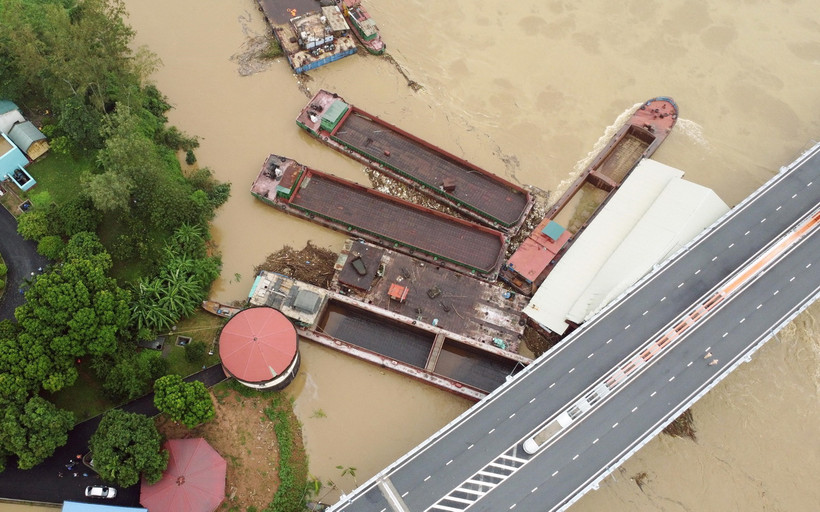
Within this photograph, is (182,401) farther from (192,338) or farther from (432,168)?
(432,168)

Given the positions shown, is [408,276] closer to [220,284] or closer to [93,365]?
[220,284]

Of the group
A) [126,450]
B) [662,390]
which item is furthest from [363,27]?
[662,390]

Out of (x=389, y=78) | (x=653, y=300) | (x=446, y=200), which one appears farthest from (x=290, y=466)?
(x=389, y=78)

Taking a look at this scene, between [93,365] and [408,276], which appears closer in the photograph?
[93,365]

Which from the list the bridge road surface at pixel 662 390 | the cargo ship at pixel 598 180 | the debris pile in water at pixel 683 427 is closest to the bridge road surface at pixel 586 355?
the bridge road surface at pixel 662 390

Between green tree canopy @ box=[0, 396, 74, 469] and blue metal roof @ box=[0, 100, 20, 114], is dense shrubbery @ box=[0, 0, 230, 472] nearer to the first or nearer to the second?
green tree canopy @ box=[0, 396, 74, 469]

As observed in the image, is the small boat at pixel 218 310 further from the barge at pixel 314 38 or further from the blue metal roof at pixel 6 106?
the barge at pixel 314 38

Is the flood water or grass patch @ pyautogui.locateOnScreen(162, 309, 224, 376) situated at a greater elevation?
the flood water

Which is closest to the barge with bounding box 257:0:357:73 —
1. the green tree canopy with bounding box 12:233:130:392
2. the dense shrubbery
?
the dense shrubbery
